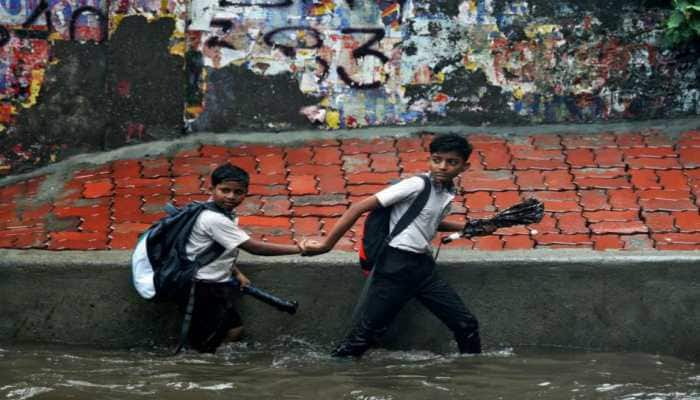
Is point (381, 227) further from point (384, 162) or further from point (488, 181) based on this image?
point (384, 162)

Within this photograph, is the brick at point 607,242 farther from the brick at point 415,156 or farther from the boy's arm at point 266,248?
the boy's arm at point 266,248

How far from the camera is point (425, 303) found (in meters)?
6.62

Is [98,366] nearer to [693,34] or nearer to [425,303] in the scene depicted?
[425,303]

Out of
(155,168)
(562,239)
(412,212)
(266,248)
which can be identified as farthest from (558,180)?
(155,168)

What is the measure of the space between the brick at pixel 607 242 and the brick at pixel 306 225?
1.72 metres

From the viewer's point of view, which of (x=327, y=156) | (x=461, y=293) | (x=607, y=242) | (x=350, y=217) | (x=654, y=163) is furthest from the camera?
(x=327, y=156)

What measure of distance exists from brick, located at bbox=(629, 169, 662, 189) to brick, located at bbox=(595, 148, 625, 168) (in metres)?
0.16

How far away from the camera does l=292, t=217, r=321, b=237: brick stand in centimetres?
748

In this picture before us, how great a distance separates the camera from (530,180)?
814 centimetres

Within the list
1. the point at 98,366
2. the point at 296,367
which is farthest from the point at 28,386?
the point at 296,367

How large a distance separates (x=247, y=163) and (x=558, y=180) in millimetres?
2183

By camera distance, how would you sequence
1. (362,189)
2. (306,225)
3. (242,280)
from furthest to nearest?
1. (362,189)
2. (306,225)
3. (242,280)

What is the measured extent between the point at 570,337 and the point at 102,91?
388cm

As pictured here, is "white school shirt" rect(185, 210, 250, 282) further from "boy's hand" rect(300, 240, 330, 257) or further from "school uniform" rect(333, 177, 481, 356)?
"school uniform" rect(333, 177, 481, 356)
